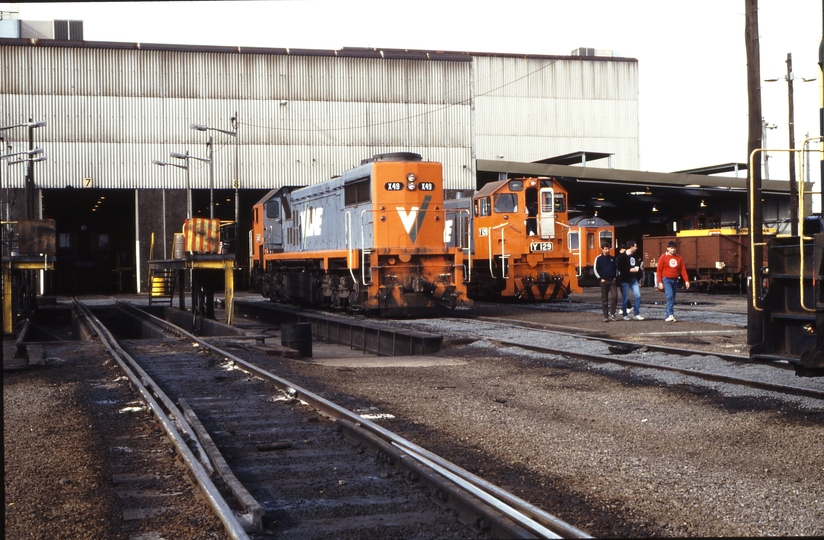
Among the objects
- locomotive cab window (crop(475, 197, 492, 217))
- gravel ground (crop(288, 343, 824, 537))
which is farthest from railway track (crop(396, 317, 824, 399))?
locomotive cab window (crop(475, 197, 492, 217))

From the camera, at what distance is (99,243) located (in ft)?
199

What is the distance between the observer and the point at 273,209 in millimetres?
28984

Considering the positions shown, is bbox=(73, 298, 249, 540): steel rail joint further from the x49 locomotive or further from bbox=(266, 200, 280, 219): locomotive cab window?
bbox=(266, 200, 280, 219): locomotive cab window

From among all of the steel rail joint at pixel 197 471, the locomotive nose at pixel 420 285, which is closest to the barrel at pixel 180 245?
the locomotive nose at pixel 420 285

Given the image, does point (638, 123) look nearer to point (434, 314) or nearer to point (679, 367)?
point (434, 314)

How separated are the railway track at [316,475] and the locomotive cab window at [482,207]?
56.6 ft

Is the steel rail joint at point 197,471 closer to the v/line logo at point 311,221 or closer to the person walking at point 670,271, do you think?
the person walking at point 670,271

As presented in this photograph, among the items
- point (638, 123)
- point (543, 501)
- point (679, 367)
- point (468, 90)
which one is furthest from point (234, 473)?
point (638, 123)

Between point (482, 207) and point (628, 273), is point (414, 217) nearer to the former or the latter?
point (628, 273)

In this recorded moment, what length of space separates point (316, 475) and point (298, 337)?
9.84 meters

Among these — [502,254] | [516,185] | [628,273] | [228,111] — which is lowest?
[628,273]

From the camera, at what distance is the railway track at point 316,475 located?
4660 millimetres

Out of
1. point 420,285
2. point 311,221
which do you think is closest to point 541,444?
point 420,285

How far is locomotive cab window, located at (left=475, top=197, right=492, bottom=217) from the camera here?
26500 millimetres
